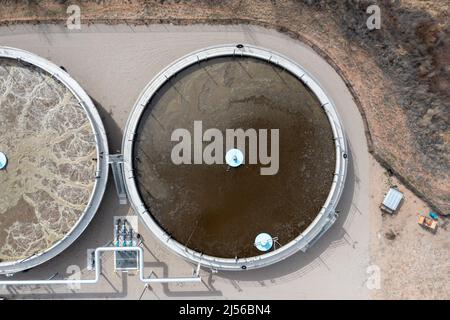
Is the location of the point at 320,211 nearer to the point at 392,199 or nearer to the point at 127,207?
the point at 392,199

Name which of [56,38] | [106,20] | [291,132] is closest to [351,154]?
[291,132]

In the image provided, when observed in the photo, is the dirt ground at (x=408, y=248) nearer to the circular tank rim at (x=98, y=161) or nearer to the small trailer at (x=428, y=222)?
the small trailer at (x=428, y=222)

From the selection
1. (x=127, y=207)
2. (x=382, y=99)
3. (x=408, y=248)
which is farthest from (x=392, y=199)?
(x=127, y=207)

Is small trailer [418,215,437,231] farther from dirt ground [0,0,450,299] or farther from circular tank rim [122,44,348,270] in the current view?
circular tank rim [122,44,348,270]

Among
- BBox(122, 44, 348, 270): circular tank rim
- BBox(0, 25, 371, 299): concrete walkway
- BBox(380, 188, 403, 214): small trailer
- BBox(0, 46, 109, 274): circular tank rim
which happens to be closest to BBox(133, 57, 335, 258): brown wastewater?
BBox(122, 44, 348, 270): circular tank rim
